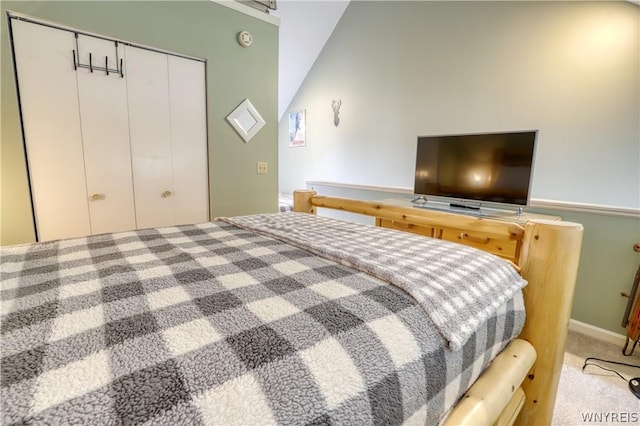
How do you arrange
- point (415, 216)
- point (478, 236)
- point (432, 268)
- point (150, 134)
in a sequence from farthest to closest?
point (150, 134), point (478, 236), point (415, 216), point (432, 268)

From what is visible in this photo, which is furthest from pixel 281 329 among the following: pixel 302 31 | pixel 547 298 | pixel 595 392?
pixel 302 31

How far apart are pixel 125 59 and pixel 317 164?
2.99m

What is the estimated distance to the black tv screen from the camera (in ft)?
6.84

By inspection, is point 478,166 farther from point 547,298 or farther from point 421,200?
point 547,298

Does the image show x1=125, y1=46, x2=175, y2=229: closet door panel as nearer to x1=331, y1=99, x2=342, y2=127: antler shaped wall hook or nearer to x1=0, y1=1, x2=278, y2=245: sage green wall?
x1=0, y1=1, x2=278, y2=245: sage green wall

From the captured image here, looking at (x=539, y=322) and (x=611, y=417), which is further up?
(x=539, y=322)

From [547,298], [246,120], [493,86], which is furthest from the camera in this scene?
[493,86]

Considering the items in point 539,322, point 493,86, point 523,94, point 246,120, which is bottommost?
point 539,322

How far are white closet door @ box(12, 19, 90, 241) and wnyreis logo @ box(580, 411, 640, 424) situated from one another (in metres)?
3.05

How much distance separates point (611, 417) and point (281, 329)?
1.86 m

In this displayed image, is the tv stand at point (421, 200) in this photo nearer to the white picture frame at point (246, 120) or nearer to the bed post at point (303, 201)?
the bed post at point (303, 201)

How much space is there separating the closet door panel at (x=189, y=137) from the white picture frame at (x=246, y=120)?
0.25 m

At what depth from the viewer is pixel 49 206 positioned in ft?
5.96

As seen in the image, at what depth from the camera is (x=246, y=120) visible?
2.57 metres
